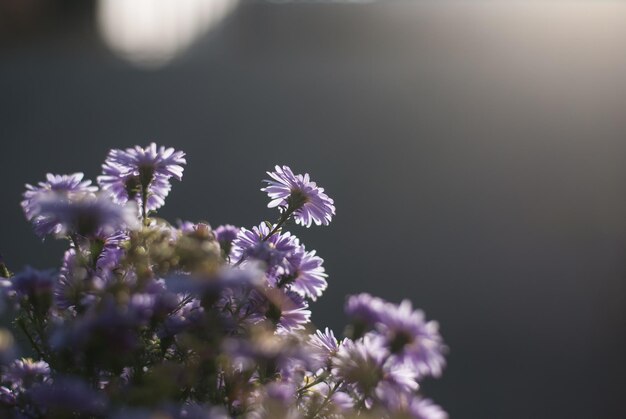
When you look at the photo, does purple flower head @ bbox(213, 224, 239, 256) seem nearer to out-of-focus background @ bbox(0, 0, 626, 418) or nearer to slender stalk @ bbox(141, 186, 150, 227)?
slender stalk @ bbox(141, 186, 150, 227)

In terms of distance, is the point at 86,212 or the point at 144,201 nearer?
the point at 86,212

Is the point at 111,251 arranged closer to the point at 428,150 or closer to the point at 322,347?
the point at 322,347

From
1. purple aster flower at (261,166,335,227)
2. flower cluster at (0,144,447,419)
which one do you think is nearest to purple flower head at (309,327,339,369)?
flower cluster at (0,144,447,419)

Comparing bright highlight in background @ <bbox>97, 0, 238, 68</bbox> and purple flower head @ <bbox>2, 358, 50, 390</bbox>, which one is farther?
bright highlight in background @ <bbox>97, 0, 238, 68</bbox>

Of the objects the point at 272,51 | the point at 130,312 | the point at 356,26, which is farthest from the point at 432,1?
the point at 130,312

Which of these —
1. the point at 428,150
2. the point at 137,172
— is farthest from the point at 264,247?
the point at 428,150

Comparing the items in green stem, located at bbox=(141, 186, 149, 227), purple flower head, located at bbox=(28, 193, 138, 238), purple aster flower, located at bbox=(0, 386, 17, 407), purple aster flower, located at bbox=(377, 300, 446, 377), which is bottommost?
purple aster flower, located at bbox=(0, 386, 17, 407)

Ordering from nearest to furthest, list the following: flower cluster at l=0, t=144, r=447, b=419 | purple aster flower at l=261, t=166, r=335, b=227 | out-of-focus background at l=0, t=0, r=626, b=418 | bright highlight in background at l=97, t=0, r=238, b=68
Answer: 1. flower cluster at l=0, t=144, r=447, b=419
2. purple aster flower at l=261, t=166, r=335, b=227
3. out-of-focus background at l=0, t=0, r=626, b=418
4. bright highlight in background at l=97, t=0, r=238, b=68
